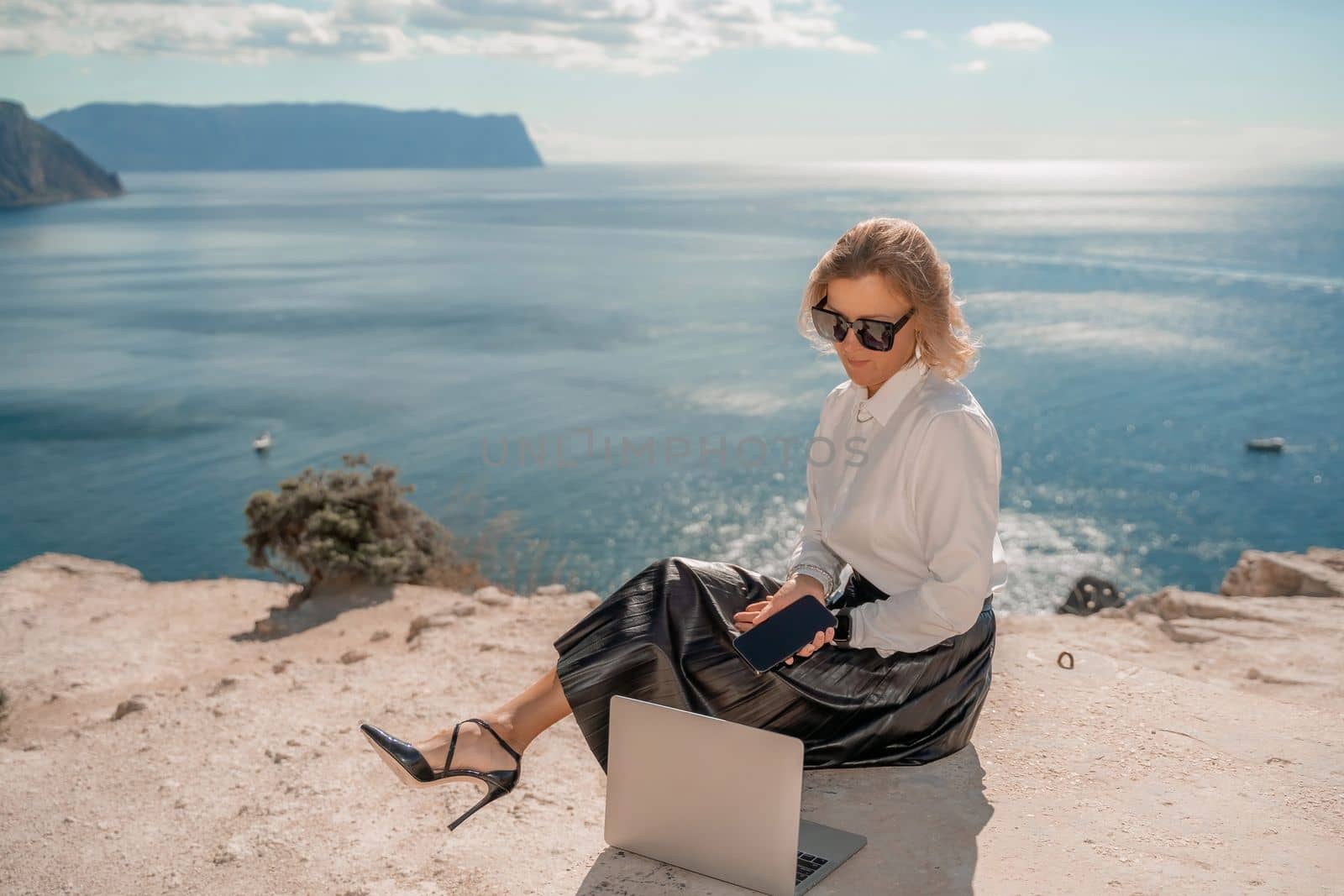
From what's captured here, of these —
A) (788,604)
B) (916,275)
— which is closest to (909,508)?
(788,604)

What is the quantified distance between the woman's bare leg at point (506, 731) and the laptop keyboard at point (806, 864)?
80 cm

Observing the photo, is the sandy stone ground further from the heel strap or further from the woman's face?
the woman's face

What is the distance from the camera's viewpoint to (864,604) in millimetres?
3125

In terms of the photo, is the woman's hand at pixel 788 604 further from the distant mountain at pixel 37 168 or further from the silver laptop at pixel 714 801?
the distant mountain at pixel 37 168

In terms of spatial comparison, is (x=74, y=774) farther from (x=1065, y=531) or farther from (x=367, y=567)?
(x=1065, y=531)

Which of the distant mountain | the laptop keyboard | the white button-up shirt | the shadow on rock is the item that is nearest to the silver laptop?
the laptop keyboard

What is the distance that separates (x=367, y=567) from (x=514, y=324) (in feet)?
125

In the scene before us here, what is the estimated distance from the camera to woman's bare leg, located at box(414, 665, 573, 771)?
3.05 m

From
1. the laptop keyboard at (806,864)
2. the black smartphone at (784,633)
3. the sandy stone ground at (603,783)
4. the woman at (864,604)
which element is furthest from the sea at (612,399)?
the laptop keyboard at (806,864)

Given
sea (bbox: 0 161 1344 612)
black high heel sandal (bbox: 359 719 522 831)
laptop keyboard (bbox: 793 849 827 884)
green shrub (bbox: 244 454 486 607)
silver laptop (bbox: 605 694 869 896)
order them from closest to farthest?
silver laptop (bbox: 605 694 869 896), laptop keyboard (bbox: 793 849 827 884), black high heel sandal (bbox: 359 719 522 831), green shrub (bbox: 244 454 486 607), sea (bbox: 0 161 1344 612)

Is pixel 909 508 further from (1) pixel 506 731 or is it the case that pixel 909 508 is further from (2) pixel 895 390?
(1) pixel 506 731

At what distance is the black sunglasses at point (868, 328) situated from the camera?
10.2 ft

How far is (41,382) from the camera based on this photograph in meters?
36.6

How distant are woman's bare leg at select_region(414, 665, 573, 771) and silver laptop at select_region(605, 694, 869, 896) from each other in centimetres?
30
